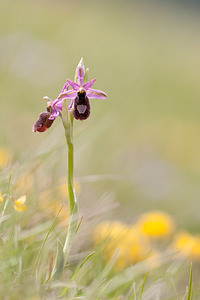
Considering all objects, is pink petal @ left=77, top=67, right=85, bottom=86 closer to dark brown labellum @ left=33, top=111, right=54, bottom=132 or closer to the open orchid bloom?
the open orchid bloom


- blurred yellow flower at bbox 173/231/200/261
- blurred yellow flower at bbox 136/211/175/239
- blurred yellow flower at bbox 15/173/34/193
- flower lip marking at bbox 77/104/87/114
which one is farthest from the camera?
blurred yellow flower at bbox 136/211/175/239

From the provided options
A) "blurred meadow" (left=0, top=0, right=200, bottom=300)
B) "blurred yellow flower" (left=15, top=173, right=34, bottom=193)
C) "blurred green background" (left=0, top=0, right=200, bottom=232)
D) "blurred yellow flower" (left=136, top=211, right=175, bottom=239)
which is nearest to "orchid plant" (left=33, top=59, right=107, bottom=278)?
"blurred meadow" (left=0, top=0, right=200, bottom=300)

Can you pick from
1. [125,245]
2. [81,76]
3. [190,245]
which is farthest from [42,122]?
[190,245]

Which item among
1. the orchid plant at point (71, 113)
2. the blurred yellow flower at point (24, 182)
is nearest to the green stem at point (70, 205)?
the orchid plant at point (71, 113)

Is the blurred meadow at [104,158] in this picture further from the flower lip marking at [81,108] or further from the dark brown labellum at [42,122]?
the flower lip marking at [81,108]

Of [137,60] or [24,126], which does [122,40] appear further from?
[24,126]

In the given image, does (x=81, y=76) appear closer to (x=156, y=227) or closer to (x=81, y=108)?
(x=81, y=108)
